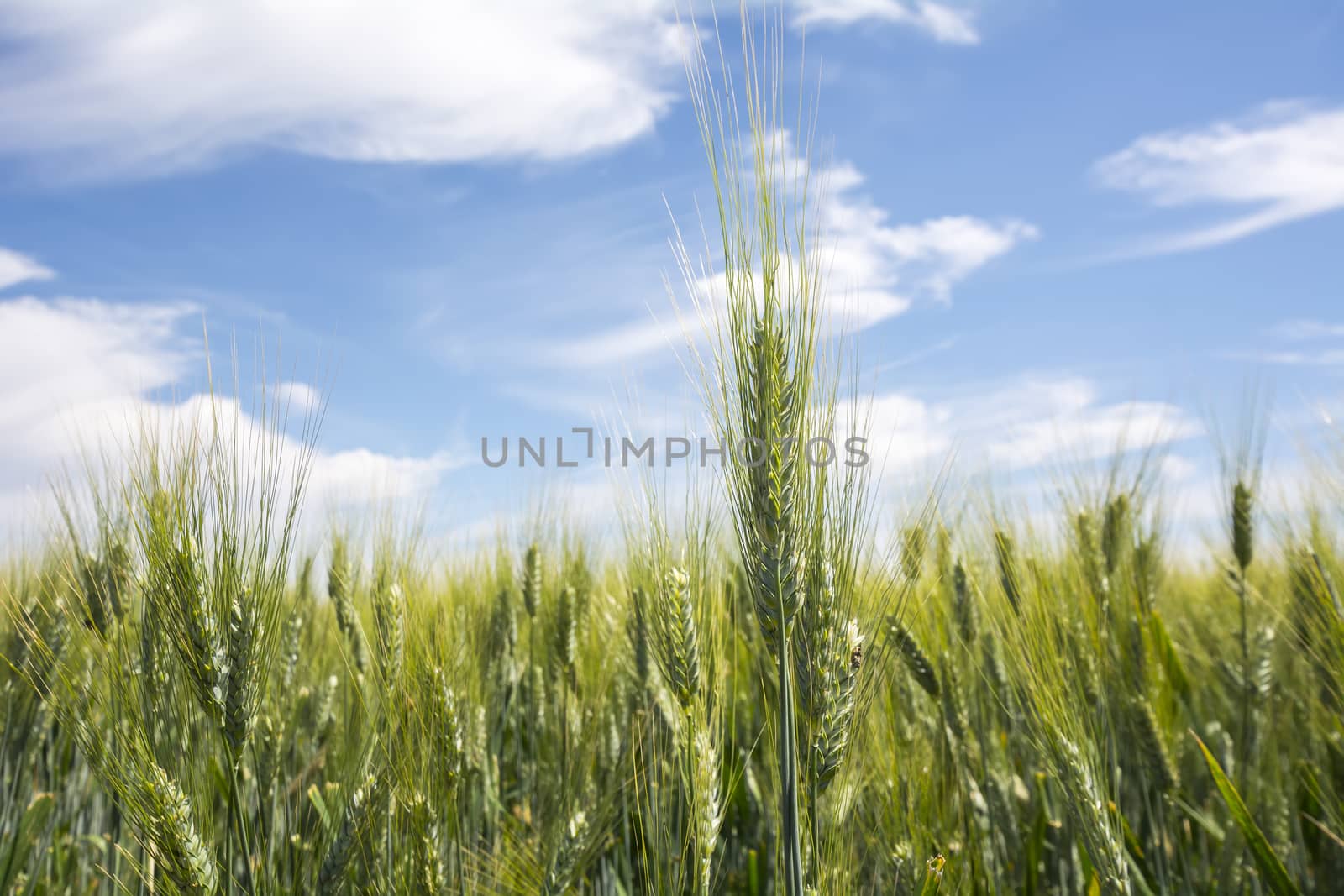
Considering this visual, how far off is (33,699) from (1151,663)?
446cm

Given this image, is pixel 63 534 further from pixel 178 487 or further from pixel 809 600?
pixel 809 600

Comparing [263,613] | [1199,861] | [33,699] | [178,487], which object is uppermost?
[178,487]

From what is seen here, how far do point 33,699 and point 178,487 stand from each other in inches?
102

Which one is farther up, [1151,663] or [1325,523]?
[1325,523]

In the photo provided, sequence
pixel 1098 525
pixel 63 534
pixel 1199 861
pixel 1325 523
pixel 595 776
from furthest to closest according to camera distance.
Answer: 1. pixel 1098 525
2. pixel 1199 861
3. pixel 595 776
4. pixel 1325 523
5. pixel 63 534

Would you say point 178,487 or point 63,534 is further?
point 63,534

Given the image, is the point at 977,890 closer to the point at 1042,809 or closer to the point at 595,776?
the point at 1042,809

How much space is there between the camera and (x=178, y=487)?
1.95m

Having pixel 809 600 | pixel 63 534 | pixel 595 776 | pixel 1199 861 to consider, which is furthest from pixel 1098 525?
pixel 63 534

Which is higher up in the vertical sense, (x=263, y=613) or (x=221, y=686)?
(x=263, y=613)

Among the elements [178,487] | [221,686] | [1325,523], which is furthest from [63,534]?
[1325,523]

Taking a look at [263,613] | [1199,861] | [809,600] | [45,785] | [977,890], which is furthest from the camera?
[45,785]

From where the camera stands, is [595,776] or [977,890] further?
[595,776]

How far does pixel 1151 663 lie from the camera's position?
3289 millimetres
